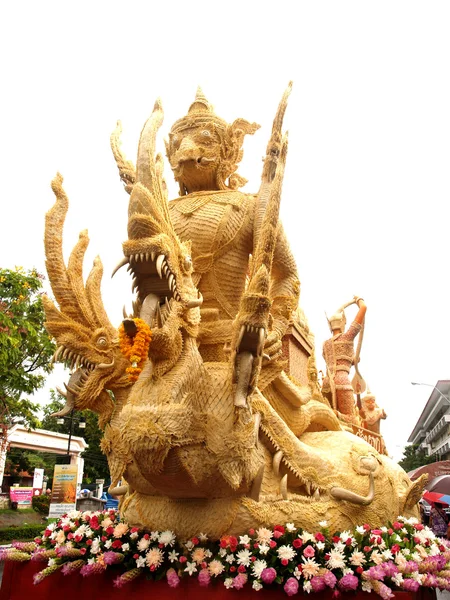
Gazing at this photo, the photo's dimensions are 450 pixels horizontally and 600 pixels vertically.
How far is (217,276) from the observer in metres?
4.34

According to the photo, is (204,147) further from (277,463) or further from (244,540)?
(244,540)

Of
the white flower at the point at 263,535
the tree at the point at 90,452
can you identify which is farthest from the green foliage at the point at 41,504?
the white flower at the point at 263,535

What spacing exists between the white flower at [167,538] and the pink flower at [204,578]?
34cm

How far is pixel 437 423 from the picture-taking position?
37.4 meters

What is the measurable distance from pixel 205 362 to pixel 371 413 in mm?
5020

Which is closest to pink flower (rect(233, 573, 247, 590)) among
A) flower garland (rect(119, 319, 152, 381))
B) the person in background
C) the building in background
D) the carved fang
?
flower garland (rect(119, 319, 152, 381))

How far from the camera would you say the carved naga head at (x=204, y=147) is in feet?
15.2

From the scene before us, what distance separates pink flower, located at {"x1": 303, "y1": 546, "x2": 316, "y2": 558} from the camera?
11.0ft

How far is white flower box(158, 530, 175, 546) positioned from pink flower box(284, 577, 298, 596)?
0.85 m

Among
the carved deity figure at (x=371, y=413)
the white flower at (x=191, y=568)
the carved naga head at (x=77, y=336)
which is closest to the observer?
the white flower at (x=191, y=568)

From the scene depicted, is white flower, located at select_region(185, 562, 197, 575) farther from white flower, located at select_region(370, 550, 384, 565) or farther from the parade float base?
white flower, located at select_region(370, 550, 384, 565)

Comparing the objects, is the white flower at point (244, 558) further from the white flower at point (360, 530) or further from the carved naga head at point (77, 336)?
the carved naga head at point (77, 336)

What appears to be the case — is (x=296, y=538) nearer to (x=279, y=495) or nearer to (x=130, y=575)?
(x=279, y=495)

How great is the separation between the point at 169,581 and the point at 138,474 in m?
0.73
